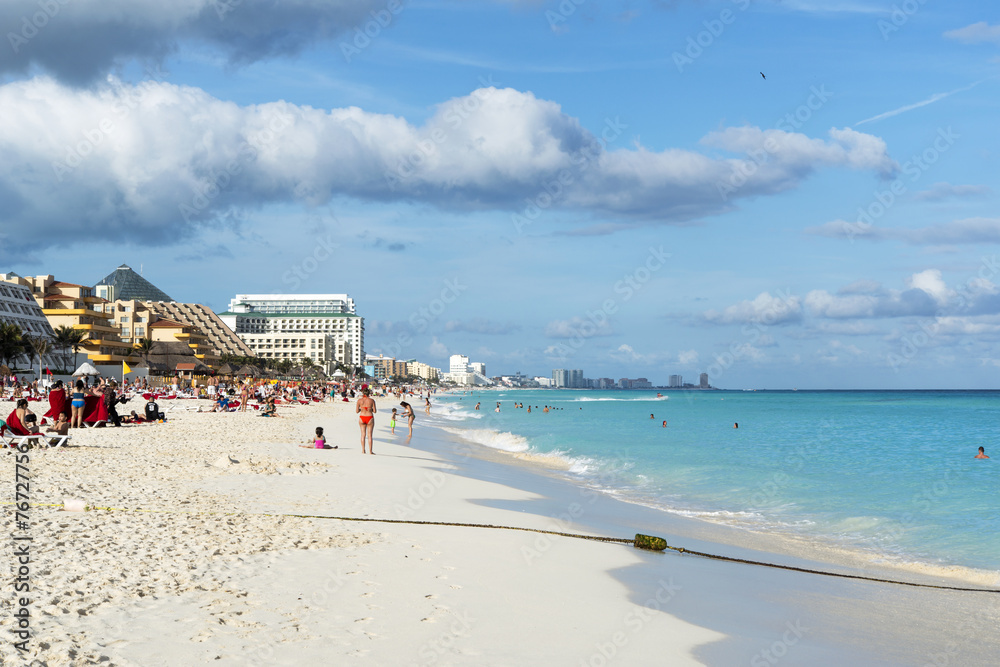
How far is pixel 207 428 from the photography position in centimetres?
2362

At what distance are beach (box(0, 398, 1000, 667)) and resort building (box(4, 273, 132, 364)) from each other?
7841 cm

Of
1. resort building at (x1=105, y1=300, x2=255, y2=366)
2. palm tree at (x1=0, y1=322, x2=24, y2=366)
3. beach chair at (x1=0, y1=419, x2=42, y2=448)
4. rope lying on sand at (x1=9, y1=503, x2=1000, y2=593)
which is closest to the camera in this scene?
rope lying on sand at (x1=9, y1=503, x2=1000, y2=593)

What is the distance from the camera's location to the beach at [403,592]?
4.56 metres

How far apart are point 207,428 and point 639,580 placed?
19.8 m

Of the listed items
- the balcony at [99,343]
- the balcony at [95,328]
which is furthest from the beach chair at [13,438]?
the balcony at [95,328]

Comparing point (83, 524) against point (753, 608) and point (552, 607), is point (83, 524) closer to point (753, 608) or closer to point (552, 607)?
point (552, 607)

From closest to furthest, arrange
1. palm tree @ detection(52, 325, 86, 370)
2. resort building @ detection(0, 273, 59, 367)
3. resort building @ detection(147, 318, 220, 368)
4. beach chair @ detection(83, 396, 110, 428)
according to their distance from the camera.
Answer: beach chair @ detection(83, 396, 110, 428), resort building @ detection(0, 273, 59, 367), palm tree @ detection(52, 325, 86, 370), resort building @ detection(147, 318, 220, 368)

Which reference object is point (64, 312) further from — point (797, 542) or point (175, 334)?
point (797, 542)

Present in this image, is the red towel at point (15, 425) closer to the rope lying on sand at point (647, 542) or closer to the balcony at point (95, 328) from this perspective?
the rope lying on sand at point (647, 542)

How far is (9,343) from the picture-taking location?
57562 millimetres

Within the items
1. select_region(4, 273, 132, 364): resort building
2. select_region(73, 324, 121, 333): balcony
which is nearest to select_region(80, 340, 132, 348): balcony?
select_region(4, 273, 132, 364): resort building

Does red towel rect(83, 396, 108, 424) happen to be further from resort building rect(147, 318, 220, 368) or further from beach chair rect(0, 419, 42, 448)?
resort building rect(147, 318, 220, 368)

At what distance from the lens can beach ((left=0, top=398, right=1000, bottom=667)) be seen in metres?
4.56

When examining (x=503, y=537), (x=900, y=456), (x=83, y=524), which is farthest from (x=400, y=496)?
(x=900, y=456)
